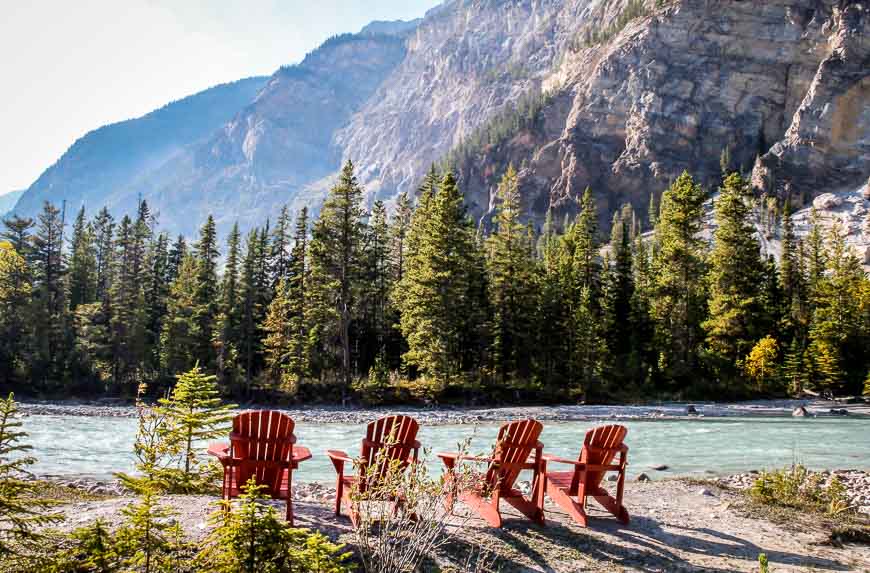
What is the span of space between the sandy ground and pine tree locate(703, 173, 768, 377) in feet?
107

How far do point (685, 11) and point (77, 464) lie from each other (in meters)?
145

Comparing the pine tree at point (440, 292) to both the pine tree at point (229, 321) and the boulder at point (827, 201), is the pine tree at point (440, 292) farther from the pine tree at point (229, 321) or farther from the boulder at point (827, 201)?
the boulder at point (827, 201)

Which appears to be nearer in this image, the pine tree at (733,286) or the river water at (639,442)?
the river water at (639,442)

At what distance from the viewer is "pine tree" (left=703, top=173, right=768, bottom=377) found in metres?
37.5

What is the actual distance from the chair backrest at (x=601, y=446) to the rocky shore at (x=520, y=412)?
1619 centimetres

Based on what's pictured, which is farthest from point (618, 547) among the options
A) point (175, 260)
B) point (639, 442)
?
point (175, 260)

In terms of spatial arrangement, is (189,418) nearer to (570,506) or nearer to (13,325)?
(570,506)

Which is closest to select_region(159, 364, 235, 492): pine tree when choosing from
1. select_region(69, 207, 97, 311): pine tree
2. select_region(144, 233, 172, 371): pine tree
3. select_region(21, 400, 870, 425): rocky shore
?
select_region(21, 400, 870, 425): rocky shore

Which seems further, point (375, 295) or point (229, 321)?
point (375, 295)

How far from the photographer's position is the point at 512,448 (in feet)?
21.9

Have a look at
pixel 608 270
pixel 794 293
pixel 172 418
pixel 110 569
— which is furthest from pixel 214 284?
pixel 794 293

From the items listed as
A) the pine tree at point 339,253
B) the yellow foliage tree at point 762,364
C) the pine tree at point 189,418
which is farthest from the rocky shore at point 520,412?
the pine tree at point 189,418

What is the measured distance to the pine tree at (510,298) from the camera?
117 ft

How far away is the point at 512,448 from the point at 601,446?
1.30 m
